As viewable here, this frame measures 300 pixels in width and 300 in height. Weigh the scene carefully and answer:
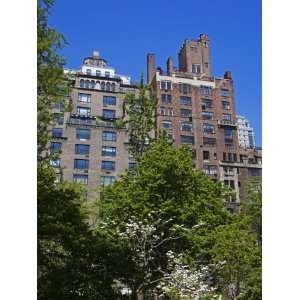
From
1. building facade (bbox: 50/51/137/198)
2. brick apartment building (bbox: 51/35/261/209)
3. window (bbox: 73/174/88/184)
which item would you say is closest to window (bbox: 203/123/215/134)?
brick apartment building (bbox: 51/35/261/209)

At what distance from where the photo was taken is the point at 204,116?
1445 centimetres

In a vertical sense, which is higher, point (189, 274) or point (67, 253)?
point (67, 253)

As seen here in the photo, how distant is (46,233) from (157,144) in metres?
3.26

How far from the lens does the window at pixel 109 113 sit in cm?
1162

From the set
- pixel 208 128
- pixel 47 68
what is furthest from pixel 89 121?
pixel 47 68

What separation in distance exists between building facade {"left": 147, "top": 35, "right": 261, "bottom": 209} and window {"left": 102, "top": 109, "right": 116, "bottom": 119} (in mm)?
2071

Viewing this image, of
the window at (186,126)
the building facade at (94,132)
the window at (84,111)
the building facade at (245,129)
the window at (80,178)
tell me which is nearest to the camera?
the building facade at (245,129)

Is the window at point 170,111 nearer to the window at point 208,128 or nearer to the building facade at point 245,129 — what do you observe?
the window at point 208,128

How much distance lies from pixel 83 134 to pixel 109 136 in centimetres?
65

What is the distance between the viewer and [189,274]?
5090mm

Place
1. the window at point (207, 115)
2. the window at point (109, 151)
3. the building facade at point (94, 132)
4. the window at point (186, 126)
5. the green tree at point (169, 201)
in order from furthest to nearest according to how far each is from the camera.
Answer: the window at point (207, 115) → the window at point (186, 126) → the window at point (109, 151) → the building facade at point (94, 132) → the green tree at point (169, 201)

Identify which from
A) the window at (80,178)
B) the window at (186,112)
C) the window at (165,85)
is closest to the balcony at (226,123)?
the window at (186,112)
